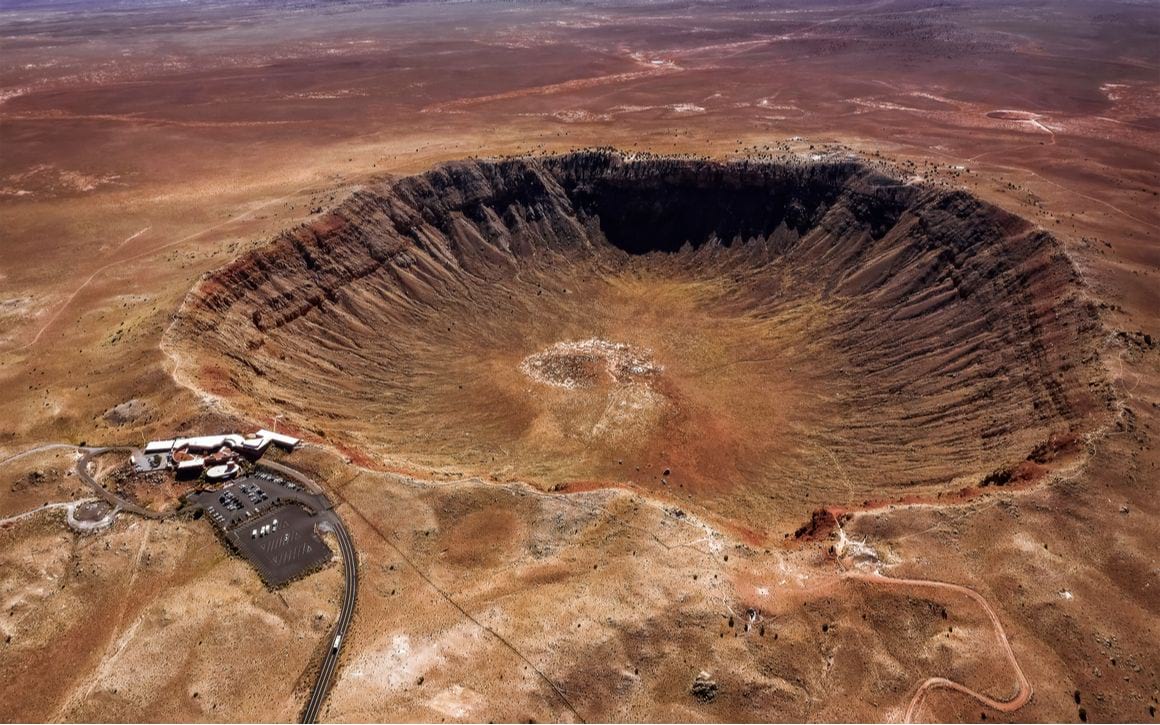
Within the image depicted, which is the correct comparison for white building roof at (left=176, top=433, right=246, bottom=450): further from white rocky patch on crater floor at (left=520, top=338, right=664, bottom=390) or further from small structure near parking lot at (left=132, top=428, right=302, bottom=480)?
white rocky patch on crater floor at (left=520, top=338, right=664, bottom=390)

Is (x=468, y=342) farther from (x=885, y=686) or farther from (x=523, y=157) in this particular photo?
(x=885, y=686)

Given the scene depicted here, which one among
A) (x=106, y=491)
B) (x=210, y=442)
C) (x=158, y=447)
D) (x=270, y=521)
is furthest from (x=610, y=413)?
(x=106, y=491)

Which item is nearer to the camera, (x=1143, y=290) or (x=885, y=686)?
(x=885, y=686)

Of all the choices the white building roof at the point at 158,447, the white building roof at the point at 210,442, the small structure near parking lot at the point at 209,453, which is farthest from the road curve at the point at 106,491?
the white building roof at the point at 210,442

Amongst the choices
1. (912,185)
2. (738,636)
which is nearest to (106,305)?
(738,636)

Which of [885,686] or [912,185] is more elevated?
[912,185]

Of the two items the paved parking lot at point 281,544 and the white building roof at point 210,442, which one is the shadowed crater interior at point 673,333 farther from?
the paved parking lot at point 281,544

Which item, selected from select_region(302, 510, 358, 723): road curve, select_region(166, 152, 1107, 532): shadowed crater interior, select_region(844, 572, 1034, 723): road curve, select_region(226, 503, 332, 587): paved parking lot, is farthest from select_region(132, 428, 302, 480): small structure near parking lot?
select_region(844, 572, 1034, 723): road curve
